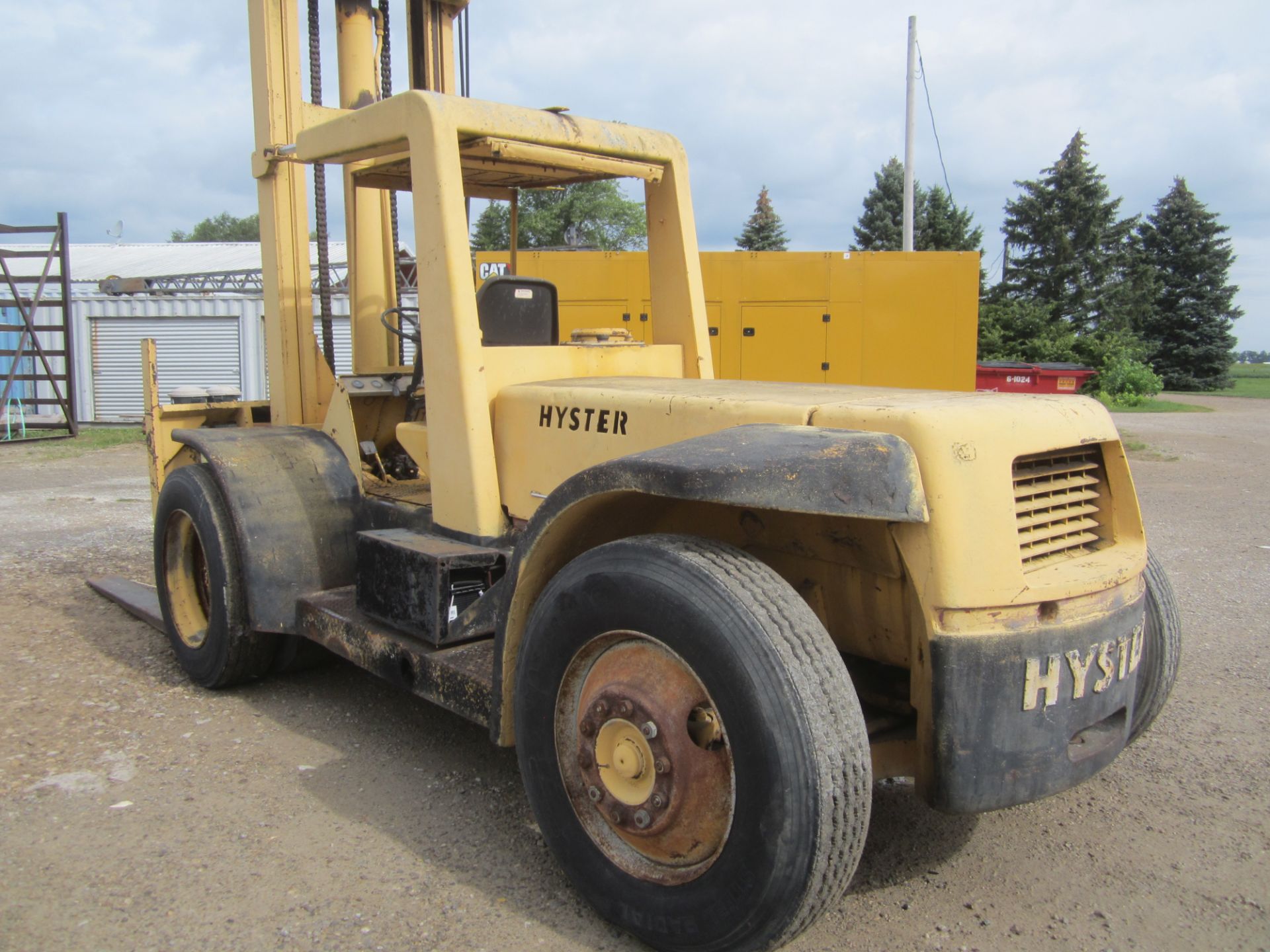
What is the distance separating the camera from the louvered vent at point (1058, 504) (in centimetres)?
291

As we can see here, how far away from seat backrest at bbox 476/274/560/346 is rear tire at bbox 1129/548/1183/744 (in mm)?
2441

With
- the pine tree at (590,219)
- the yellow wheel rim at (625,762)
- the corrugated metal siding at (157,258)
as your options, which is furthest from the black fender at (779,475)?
the pine tree at (590,219)

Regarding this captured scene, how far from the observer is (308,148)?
442cm

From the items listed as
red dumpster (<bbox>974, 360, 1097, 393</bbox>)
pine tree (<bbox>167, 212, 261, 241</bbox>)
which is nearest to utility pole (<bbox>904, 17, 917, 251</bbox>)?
red dumpster (<bbox>974, 360, 1097, 393</bbox>)

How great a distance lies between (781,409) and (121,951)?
7.64ft

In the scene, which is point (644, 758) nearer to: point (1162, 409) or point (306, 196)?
point (306, 196)

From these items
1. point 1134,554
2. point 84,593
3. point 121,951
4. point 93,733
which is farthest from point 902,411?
point 84,593

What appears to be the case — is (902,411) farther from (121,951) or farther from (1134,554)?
(121,951)

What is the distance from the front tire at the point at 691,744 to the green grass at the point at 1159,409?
77.6ft

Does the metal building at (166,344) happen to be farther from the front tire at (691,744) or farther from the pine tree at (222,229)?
the pine tree at (222,229)

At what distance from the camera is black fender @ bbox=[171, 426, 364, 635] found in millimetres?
4531

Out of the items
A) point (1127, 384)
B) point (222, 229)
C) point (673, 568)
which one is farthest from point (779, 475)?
point (222, 229)

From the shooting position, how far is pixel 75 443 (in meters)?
17.0

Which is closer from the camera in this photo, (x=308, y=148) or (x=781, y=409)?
(x=781, y=409)
